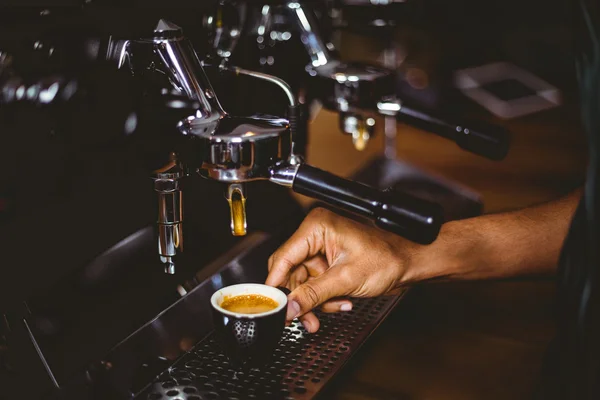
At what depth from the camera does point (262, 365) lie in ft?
2.59

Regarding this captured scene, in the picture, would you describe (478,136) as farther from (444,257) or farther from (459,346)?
(459,346)

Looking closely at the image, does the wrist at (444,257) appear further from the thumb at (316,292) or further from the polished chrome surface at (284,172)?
the polished chrome surface at (284,172)

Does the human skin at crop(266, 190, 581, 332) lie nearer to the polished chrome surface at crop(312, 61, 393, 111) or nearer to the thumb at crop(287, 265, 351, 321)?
the thumb at crop(287, 265, 351, 321)

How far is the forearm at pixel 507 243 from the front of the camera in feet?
3.41

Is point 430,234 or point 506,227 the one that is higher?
point 430,234

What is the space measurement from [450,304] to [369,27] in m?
0.56

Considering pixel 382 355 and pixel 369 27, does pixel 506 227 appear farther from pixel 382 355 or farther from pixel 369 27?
pixel 369 27

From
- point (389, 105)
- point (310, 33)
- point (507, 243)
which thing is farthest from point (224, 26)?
point (507, 243)

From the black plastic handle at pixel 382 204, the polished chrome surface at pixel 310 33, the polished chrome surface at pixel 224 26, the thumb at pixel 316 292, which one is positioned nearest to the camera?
the black plastic handle at pixel 382 204

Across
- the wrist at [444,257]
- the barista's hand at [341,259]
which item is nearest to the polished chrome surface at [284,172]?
the barista's hand at [341,259]

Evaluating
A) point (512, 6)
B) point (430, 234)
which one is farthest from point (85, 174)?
point (512, 6)

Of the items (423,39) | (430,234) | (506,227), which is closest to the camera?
(430,234)

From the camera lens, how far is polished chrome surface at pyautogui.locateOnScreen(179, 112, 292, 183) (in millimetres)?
689

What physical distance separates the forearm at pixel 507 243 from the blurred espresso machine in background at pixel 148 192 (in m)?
0.12
